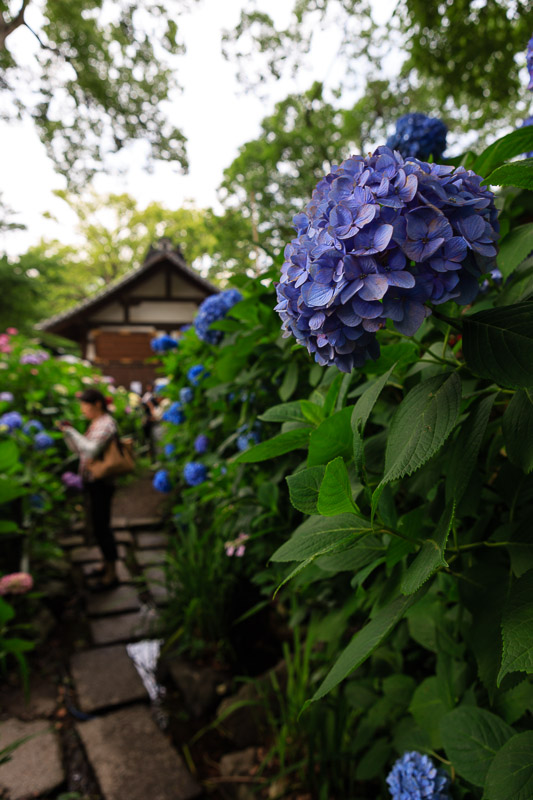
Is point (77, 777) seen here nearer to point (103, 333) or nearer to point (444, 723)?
point (444, 723)

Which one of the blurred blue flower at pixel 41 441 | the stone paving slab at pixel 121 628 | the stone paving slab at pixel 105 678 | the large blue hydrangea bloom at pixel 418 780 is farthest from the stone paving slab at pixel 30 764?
the blurred blue flower at pixel 41 441

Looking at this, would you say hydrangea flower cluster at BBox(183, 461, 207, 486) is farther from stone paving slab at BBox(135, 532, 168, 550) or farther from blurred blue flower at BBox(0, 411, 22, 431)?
stone paving slab at BBox(135, 532, 168, 550)

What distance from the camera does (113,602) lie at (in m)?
3.56

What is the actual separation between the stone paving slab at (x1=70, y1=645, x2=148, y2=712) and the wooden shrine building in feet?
37.2

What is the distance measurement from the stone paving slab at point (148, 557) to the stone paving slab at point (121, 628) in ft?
2.32

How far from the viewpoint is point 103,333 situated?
551 inches

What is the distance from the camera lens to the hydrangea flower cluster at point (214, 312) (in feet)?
6.66

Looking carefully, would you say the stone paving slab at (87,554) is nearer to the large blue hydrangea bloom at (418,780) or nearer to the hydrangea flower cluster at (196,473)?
the hydrangea flower cluster at (196,473)

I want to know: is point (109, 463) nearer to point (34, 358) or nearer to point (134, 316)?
point (34, 358)

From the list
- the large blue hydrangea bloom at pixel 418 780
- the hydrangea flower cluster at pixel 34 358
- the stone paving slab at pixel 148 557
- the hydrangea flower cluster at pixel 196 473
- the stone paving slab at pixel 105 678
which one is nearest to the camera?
the large blue hydrangea bloom at pixel 418 780

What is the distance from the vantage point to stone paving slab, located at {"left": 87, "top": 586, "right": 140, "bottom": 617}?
3.45 metres

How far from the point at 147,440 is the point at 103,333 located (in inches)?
266

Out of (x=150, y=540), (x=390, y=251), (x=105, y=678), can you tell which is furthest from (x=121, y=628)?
(x=390, y=251)

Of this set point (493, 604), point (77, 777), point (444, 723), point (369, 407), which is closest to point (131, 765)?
point (77, 777)
